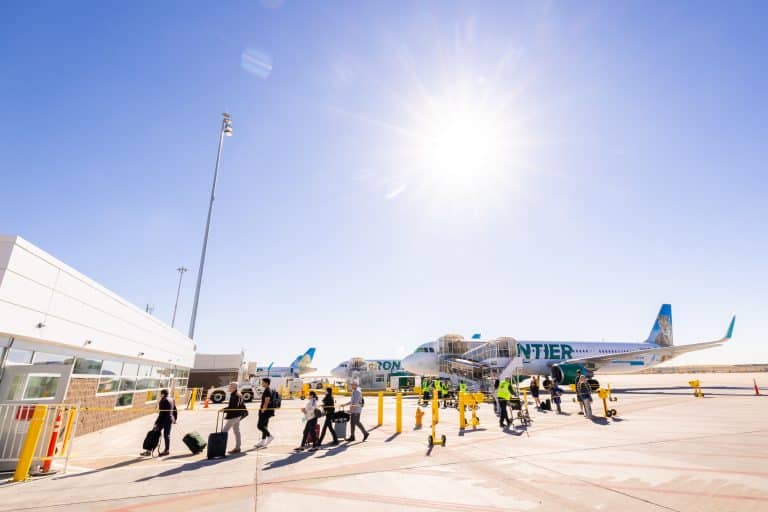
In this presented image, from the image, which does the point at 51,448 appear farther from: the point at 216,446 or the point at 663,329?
the point at 663,329

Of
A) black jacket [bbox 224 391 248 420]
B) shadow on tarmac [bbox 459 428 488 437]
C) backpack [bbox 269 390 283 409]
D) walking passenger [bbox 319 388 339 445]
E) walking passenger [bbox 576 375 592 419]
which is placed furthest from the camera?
walking passenger [bbox 576 375 592 419]

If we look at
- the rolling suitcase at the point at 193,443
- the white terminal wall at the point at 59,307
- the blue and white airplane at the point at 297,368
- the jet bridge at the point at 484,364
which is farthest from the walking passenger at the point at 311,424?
the blue and white airplane at the point at 297,368

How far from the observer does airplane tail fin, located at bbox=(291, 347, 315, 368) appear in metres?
63.5

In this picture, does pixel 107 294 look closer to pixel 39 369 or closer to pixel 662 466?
pixel 39 369

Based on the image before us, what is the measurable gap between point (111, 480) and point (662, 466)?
12308mm

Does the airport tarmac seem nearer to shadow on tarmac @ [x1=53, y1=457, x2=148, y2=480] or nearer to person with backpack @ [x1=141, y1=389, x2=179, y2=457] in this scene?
shadow on tarmac @ [x1=53, y1=457, x2=148, y2=480]

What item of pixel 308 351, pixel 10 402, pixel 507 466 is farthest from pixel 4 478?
pixel 308 351

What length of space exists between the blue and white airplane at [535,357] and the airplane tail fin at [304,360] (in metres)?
27.8

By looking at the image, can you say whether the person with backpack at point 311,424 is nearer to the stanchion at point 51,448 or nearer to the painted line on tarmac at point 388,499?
the painted line on tarmac at point 388,499

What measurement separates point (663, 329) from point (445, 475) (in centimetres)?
6224

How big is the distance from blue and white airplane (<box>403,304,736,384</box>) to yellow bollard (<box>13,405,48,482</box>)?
1294 inches

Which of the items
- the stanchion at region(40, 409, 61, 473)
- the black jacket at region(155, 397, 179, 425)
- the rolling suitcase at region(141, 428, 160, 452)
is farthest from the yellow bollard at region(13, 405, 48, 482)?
the black jacket at region(155, 397, 179, 425)

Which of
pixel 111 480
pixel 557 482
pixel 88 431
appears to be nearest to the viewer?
pixel 557 482

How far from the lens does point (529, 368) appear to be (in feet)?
127
